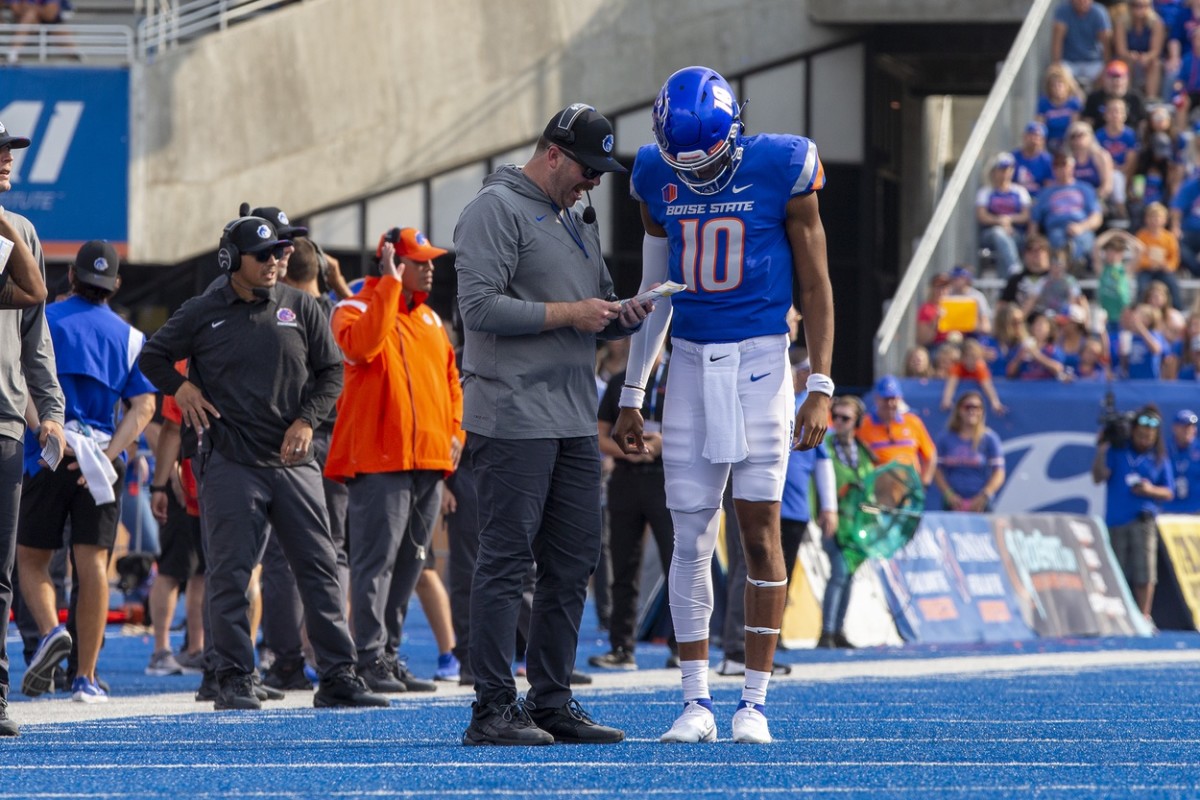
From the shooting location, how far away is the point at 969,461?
17703 millimetres

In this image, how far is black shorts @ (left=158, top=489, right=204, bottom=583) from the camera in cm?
1165

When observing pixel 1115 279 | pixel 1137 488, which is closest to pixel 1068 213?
pixel 1115 279

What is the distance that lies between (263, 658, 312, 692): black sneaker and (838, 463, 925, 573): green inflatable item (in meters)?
5.61

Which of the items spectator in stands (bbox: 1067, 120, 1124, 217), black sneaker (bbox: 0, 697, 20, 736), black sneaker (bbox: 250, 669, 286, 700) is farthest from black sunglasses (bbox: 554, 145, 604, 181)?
spectator in stands (bbox: 1067, 120, 1124, 217)

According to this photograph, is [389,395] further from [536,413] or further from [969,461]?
[969,461]

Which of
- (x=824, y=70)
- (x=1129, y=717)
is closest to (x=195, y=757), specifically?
(x=1129, y=717)

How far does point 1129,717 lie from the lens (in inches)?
326

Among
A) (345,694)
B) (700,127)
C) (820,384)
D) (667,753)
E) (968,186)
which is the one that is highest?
(968,186)

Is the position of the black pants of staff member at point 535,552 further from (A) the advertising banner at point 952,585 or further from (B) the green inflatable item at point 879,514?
(A) the advertising banner at point 952,585

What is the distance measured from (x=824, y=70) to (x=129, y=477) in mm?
13689

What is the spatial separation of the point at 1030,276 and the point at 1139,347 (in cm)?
191

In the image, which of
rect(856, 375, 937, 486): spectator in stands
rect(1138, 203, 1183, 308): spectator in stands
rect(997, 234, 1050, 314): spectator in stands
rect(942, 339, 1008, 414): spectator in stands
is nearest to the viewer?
rect(856, 375, 937, 486): spectator in stands

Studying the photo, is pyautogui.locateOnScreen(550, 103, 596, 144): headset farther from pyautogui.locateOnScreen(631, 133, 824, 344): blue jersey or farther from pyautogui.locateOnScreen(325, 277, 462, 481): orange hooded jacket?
pyautogui.locateOnScreen(325, 277, 462, 481): orange hooded jacket

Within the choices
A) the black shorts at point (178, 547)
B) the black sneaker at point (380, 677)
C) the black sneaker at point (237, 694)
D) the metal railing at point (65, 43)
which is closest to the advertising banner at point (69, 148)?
the metal railing at point (65, 43)
